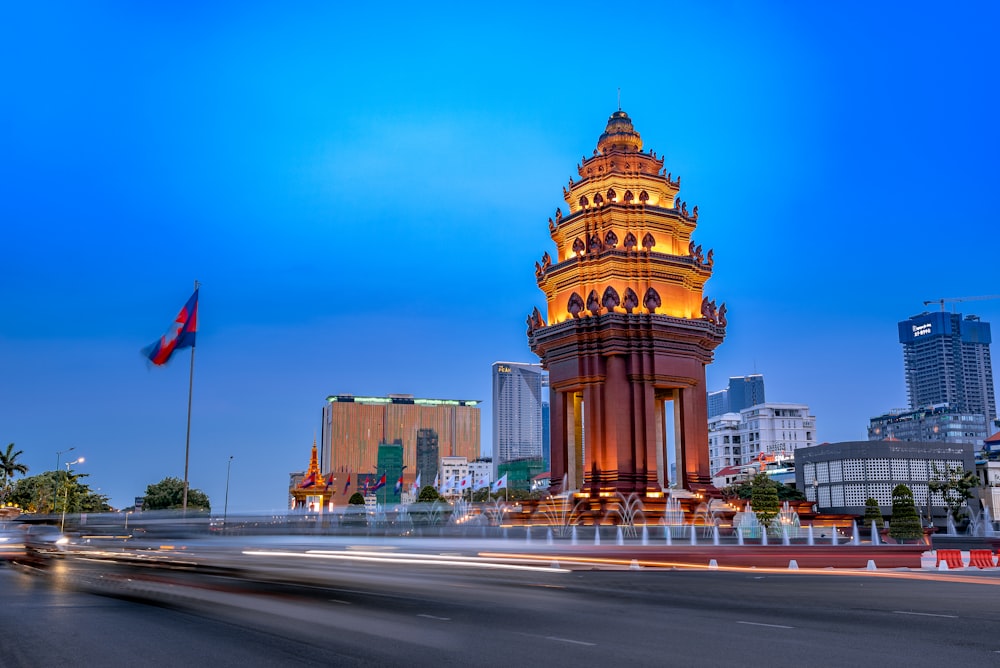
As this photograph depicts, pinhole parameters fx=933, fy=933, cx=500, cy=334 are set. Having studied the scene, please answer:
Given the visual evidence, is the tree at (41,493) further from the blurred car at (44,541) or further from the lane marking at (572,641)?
the lane marking at (572,641)

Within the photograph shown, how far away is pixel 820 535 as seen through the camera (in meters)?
57.2

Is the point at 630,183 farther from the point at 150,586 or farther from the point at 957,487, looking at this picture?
the point at 957,487

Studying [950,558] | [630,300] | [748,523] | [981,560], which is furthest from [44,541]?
[981,560]

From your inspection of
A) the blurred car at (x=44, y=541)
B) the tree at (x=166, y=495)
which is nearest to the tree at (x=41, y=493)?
the tree at (x=166, y=495)

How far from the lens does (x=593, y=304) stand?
60000mm

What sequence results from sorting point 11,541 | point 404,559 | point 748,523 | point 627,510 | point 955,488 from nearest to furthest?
point 404,559 < point 11,541 < point 627,510 < point 748,523 < point 955,488

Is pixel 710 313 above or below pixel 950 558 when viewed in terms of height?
above

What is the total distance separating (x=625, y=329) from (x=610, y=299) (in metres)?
2.19

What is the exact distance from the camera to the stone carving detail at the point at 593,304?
5978cm

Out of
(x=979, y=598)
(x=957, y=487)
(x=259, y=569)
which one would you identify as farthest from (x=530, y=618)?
(x=957, y=487)

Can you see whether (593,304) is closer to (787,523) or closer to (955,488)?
(787,523)

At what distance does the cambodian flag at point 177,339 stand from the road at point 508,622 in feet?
55.0

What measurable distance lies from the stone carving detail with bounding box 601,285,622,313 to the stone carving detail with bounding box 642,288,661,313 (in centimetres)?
167

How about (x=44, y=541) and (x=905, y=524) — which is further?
(x=905, y=524)
